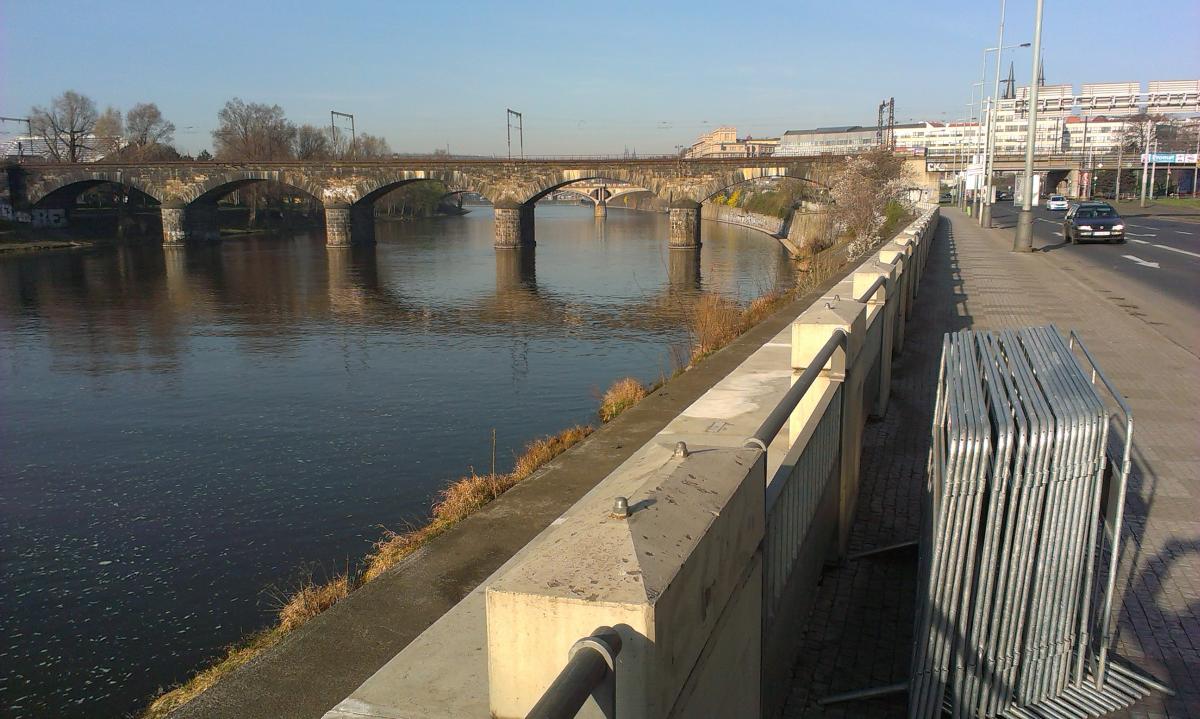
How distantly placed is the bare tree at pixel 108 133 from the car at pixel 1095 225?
87.9 m

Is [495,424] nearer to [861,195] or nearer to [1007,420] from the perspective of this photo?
[1007,420]

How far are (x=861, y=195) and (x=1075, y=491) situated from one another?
121 ft

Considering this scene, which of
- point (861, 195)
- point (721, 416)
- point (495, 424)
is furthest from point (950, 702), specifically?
point (861, 195)

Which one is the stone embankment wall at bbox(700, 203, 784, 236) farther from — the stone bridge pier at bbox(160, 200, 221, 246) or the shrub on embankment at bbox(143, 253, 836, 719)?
the shrub on embankment at bbox(143, 253, 836, 719)

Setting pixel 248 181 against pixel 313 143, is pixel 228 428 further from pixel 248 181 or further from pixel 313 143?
pixel 313 143

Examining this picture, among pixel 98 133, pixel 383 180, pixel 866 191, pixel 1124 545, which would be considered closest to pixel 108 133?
pixel 98 133

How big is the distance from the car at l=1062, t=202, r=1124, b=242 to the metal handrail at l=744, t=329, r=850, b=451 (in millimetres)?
30593

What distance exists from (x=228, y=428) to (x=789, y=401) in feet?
43.3

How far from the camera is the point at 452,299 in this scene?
3238 centimetres

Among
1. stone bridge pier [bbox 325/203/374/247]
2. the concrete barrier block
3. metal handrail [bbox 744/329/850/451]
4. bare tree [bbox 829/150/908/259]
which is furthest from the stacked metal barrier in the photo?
stone bridge pier [bbox 325/203/374/247]

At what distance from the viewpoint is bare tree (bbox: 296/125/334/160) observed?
346 feet

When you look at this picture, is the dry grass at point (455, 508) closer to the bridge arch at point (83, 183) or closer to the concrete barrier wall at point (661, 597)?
the concrete barrier wall at point (661, 597)

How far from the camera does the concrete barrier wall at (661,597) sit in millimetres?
1758

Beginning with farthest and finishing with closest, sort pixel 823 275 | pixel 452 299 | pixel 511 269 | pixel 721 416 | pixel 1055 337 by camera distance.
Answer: pixel 511 269 < pixel 452 299 < pixel 823 275 < pixel 1055 337 < pixel 721 416
